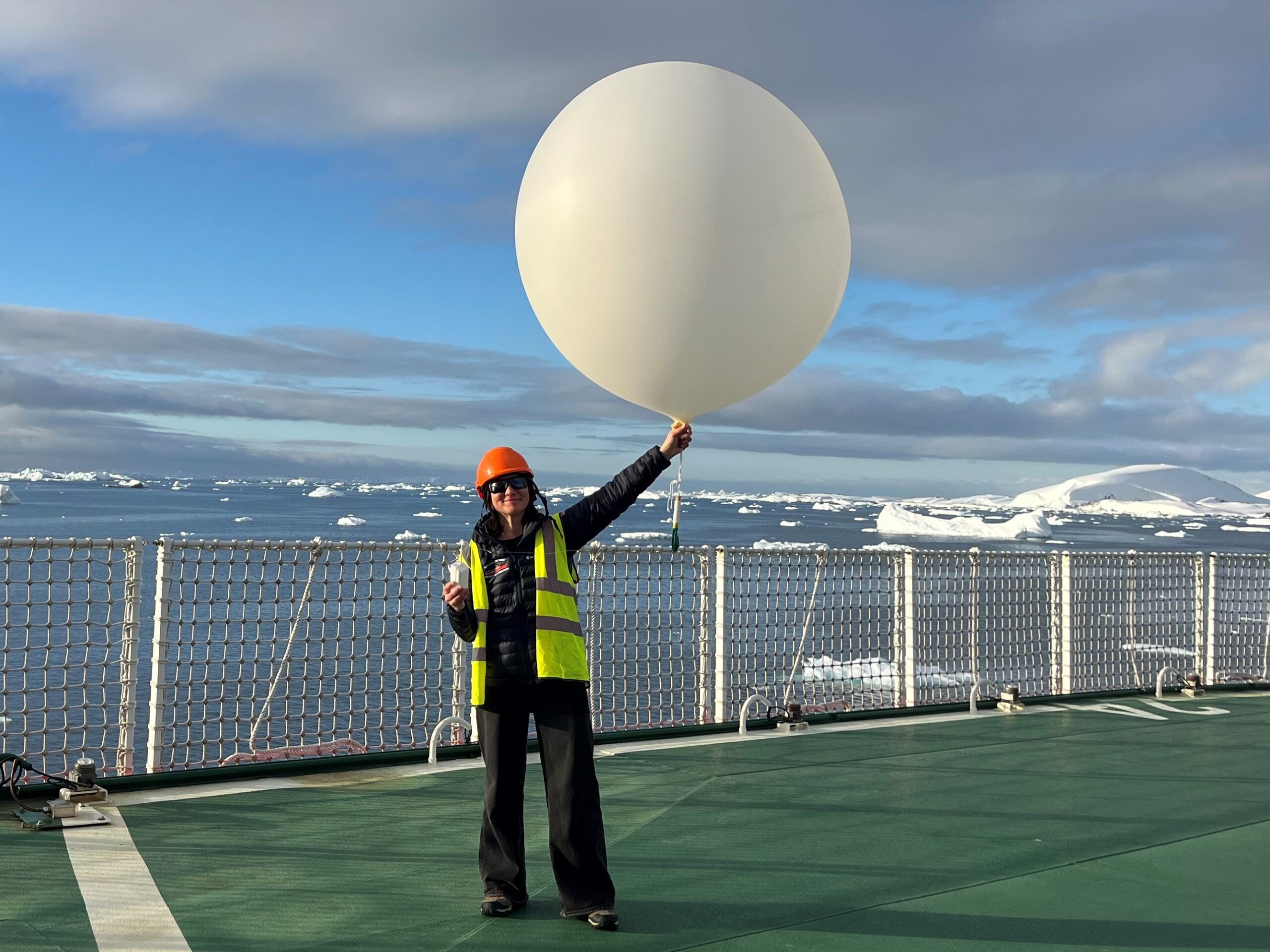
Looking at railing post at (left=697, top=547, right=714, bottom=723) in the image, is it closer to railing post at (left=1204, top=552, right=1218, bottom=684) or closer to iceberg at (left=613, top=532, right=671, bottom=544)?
railing post at (left=1204, top=552, right=1218, bottom=684)

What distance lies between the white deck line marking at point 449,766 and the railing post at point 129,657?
26 cm

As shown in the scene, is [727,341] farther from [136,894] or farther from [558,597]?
[136,894]

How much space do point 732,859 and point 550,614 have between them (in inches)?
54.3

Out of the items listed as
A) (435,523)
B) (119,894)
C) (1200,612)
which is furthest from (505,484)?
(435,523)

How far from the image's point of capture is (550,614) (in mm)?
3279

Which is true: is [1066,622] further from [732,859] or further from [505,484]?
[505,484]

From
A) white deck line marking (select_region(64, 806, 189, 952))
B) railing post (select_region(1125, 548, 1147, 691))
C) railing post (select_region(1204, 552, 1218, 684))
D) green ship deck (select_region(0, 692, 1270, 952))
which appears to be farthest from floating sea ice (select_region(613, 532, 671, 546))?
white deck line marking (select_region(64, 806, 189, 952))

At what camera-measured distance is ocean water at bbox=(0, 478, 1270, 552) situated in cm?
6725

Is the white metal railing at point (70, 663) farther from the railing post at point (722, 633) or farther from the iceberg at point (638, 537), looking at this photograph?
the iceberg at point (638, 537)

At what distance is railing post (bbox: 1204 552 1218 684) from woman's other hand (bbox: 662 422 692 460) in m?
7.10

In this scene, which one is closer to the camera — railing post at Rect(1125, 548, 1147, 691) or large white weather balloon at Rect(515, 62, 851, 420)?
large white weather balloon at Rect(515, 62, 851, 420)

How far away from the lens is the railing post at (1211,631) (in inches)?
352

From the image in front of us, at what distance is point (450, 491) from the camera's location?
17275cm

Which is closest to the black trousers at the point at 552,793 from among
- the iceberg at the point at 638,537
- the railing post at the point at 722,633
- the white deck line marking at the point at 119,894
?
the white deck line marking at the point at 119,894
